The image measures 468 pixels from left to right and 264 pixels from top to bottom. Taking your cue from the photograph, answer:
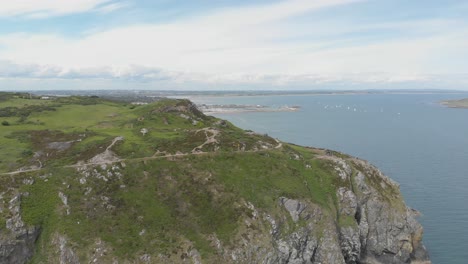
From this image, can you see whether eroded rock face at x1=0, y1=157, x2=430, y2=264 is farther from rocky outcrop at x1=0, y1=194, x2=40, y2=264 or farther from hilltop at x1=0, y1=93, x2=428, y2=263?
hilltop at x1=0, y1=93, x2=428, y2=263

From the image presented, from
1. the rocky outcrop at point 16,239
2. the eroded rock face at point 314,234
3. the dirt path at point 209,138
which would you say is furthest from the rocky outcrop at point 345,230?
the rocky outcrop at point 16,239

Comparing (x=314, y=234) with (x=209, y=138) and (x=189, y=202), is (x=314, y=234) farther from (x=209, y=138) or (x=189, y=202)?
(x=209, y=138)

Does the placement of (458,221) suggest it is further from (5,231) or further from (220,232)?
(5,231)

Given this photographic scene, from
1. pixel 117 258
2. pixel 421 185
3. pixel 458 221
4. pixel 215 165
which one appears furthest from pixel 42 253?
pixel 421 185

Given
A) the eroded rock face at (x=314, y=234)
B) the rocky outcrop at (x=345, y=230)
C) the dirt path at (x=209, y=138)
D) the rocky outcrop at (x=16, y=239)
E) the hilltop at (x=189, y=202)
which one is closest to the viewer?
the rocky outcrop at (x=16, y=239)

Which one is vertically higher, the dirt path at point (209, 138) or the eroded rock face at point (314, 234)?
the dirt path at point (209, 138)

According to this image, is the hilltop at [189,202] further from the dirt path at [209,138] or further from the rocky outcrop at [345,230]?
the dirt path at [209,138]

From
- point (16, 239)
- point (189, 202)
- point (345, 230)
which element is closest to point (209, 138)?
point (189, 202)

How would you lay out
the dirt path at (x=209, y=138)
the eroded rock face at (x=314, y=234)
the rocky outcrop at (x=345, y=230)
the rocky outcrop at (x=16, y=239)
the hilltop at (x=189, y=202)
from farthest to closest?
the dirt path at (x=209, y=138)
the rocky outcrop at (x=345, y=230)
the hilltop at (x=189, y=202)
the eroded rock face at (x=314, y=234)
the rocky outcrop at (x=16, y=239)

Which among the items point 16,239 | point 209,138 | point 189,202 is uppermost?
point 209,138
